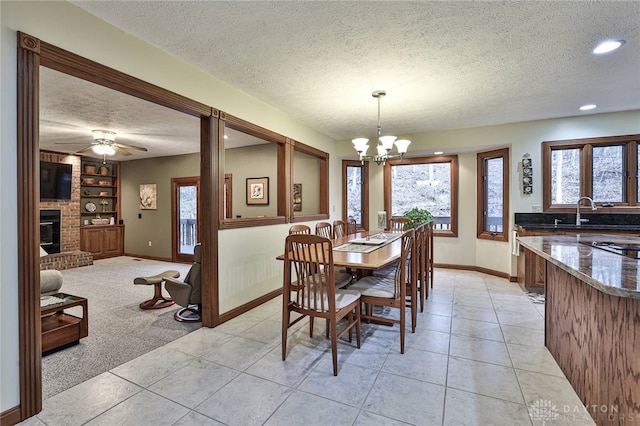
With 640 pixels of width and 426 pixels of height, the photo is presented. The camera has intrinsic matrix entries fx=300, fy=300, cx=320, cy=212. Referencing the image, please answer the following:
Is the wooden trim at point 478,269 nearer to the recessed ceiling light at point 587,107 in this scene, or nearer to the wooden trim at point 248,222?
the recessed ceiling light at point 587,107

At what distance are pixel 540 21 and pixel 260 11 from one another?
1975 mm

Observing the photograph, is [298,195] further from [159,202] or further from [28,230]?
[28,230]

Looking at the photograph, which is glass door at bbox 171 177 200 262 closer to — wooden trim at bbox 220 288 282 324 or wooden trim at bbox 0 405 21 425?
wooden trim at bbox 220 288 282 324

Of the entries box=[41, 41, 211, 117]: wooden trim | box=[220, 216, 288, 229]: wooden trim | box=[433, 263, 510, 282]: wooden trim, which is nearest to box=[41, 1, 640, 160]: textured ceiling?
box=[41, 41, 211, 117]: wooden trim

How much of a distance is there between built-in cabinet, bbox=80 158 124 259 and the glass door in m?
1.85

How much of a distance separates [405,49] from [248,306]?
3120mm

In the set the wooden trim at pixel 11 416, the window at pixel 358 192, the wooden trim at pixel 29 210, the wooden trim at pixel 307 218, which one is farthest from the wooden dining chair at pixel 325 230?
the wooden trim at pixel 11 416

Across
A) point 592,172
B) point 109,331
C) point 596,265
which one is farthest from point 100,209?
point 592,172

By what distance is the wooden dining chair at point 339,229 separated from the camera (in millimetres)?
4432

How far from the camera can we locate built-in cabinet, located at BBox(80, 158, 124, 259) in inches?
277

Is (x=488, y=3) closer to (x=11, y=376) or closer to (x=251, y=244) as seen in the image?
(x=251, y=244)

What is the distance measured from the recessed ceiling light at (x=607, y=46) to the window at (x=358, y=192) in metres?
3.98

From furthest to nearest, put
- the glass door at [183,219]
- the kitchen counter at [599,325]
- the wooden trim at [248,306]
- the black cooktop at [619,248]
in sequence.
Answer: the glass door at [183,219] < the wooden trim at [248,306] < the black cooktop at [619,248] < the kitchen counter at [599,325]

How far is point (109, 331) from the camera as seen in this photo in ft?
9.76
